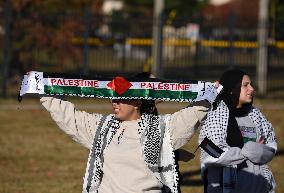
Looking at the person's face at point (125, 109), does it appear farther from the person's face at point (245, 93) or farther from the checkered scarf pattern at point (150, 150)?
the person's face at point (245, 93)

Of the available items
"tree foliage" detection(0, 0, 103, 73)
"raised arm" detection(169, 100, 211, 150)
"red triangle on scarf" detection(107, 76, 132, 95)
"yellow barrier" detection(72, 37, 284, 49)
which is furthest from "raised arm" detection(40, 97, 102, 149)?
"yellow barrier" detection(72, 37, 284, 49)

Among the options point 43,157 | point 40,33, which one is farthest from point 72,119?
point 40,33

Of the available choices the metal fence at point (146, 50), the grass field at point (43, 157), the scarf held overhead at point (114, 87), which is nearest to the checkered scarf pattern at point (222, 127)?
the scarf held overhead at point (114, 87)

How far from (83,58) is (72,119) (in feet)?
68.9

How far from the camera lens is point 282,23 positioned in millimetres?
29516

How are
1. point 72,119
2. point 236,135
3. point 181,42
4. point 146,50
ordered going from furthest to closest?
point 146,50
point 181,42
point 236,135
point 72,119

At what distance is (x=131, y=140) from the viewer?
6.72 m

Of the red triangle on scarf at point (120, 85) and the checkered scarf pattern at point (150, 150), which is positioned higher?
the red triangle on scarf at point (120, 85)

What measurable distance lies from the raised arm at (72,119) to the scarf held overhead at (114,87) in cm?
8

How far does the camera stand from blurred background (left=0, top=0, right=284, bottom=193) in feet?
48.0

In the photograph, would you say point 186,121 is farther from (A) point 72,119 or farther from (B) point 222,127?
(B) point 222,127

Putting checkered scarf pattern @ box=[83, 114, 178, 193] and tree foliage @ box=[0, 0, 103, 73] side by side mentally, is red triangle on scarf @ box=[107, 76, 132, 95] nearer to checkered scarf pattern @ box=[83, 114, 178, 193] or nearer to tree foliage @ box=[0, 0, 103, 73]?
checkered scarf pattern @ box=[83, 114, 178, 193]

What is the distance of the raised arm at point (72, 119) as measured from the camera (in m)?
6.79

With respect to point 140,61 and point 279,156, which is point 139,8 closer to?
point 140,61
